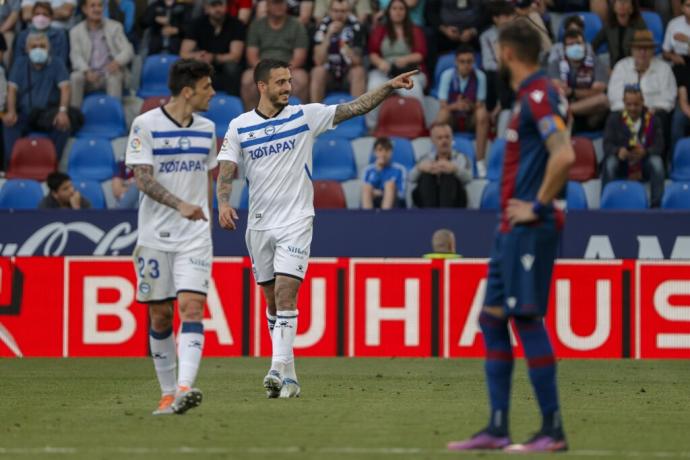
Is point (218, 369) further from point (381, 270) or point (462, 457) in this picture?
point (462, 457)

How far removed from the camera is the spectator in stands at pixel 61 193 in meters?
18.3

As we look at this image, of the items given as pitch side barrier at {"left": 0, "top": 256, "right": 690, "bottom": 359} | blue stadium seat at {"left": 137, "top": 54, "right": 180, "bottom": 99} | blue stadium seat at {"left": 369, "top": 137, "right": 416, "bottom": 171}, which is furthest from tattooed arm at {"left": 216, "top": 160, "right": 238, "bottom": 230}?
blue stadium seat at {"left": 137, "top": 54, "right": 180, "bottom": 99}

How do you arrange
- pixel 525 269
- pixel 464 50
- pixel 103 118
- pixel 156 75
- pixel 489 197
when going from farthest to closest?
pixel 156 75
pixel 103 118
pixel 464 50
pixel 489 197
pixel 525 269

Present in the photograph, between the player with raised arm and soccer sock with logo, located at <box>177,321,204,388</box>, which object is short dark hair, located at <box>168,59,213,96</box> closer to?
soccer sock with logo, located at <box>177,321,204,388</box>

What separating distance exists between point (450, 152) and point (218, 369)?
5639 mm

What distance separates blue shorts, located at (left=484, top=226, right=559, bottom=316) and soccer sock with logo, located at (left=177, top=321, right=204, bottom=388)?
2.61 m

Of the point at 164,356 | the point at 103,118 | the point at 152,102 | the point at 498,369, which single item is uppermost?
the point at 152,102

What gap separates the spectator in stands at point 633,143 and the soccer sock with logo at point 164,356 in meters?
9.96

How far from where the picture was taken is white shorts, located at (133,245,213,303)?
9555 millimetres

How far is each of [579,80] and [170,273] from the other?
35.4 ft

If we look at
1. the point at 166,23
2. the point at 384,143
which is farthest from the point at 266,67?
the point at 166,23

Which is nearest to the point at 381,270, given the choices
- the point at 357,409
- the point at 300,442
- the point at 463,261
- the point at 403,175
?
the point at 463,261

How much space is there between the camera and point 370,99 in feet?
34.8

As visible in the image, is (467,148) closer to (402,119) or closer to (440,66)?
(402,119)
